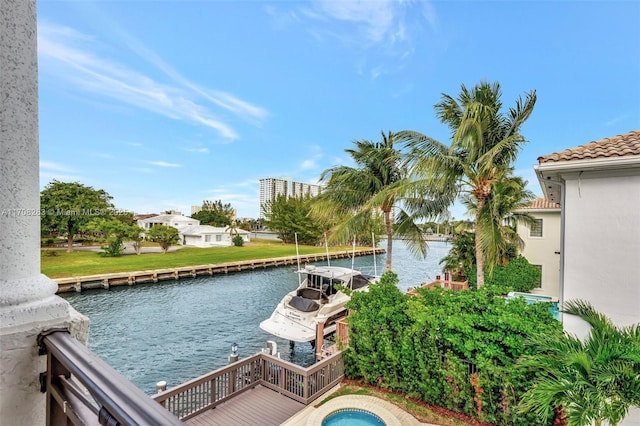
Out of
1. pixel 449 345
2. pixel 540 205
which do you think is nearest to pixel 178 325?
pixel 449 345

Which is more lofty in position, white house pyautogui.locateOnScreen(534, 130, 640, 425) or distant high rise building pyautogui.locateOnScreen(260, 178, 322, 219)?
distant high rise building pyautogui.locateOnScreen(260, 178, 322, 219)

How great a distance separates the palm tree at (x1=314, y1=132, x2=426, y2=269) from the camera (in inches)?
449

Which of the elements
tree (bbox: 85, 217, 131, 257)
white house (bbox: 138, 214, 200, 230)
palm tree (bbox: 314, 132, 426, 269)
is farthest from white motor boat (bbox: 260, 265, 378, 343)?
white house (bbox: 138, 214, 200, 230)

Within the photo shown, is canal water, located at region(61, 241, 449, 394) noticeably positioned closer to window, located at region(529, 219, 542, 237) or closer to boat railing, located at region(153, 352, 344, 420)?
boat railing, located at region(153, 352, 344, 420)

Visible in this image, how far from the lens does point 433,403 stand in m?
5.80

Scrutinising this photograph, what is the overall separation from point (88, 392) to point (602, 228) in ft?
20.1

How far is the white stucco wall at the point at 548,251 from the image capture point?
1451 cm

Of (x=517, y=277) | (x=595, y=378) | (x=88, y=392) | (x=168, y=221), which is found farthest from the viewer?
(x=168, y=221)

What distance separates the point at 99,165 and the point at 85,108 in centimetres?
583

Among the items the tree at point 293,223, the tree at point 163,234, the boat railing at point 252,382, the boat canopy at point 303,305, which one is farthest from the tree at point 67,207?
the boat railing at point 252,382

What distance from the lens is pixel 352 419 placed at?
552 centimetres

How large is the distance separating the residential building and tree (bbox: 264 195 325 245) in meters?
32.6

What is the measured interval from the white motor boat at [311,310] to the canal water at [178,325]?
1245 mm

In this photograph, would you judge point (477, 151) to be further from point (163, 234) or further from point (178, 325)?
point (163, 234)
